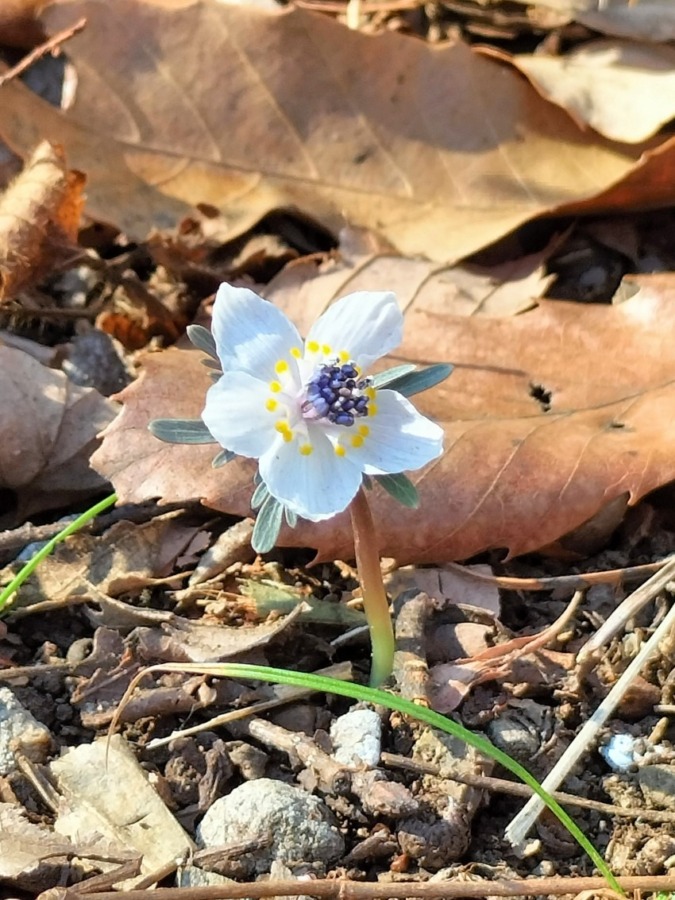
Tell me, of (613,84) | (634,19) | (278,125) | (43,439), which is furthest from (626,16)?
(43,439)

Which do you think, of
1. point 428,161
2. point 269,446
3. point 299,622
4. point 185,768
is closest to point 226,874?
point 185,768

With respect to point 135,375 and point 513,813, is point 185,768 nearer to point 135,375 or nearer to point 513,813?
point 513,813

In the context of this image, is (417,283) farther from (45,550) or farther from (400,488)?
(45,550)

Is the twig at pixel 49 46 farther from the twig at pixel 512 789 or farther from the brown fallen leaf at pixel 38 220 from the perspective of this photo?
the twig at pixel 512 789

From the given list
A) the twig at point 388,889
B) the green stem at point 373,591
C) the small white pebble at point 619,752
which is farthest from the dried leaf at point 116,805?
the small white pebble at point 619,752

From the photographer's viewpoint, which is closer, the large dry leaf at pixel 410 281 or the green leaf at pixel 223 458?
the green leaf at pixel 223 458

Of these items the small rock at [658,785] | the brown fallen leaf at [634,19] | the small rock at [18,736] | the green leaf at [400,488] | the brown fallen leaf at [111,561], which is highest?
the brown fallen leaf at [634,19]
